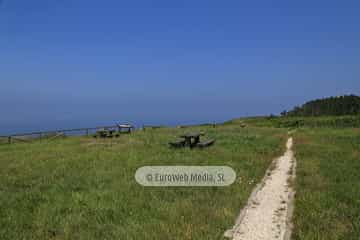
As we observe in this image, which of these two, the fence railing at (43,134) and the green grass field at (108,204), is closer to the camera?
the green grass field at (108,204)

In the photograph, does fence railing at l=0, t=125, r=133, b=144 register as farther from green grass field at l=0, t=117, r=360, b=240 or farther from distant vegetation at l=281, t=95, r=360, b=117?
distant vegetation at l=281, t=95, r=360, b=117

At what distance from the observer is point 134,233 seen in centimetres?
449

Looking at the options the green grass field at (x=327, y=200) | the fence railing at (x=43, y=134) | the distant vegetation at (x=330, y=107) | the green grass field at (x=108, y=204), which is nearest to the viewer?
the green grass field at (x=327, y=200)

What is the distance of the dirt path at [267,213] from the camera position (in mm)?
4492

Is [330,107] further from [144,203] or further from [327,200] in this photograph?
[144,203]

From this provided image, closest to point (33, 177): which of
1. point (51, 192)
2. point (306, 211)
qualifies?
point (51, 192)

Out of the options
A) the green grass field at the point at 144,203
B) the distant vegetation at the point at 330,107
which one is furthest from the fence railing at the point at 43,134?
the distant vegetation at the point at 330,107

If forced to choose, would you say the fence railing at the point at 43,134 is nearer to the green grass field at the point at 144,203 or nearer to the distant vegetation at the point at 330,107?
the green grass field at the point at 144,203

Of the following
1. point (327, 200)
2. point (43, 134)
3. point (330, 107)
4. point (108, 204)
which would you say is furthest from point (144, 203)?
point (330, 107)

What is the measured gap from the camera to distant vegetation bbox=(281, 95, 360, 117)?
59.1 meters

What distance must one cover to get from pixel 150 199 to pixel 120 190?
3.04ft

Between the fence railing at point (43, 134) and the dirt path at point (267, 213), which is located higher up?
the fence railing at point (43, 134)

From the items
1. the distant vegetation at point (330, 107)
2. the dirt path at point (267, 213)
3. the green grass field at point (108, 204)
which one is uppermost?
the distant vegetation at point (330, 107)

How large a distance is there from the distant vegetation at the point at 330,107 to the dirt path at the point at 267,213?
58384mm
